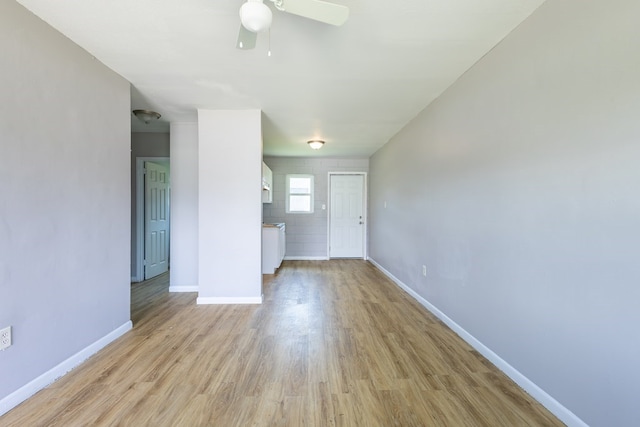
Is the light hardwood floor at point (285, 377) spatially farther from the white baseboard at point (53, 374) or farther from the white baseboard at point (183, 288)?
the white baseboard at point (183, 288)

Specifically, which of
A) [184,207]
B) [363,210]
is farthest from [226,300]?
[363,210]

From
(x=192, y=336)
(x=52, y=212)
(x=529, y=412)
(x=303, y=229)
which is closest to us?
(x=529, y=412)

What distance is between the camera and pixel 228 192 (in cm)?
349

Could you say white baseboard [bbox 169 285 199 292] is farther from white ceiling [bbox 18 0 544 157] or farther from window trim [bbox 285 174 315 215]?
window trim [bbox 285 174 315 215]

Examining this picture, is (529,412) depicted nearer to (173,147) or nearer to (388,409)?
(388,409)

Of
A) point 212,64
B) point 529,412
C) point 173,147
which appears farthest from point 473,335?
point 173,147

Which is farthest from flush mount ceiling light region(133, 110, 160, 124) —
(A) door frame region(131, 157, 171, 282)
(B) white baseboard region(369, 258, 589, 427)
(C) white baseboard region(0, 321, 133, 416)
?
(B) white baseboard region(369, 258, 589, 427)

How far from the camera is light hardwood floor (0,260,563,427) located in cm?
161

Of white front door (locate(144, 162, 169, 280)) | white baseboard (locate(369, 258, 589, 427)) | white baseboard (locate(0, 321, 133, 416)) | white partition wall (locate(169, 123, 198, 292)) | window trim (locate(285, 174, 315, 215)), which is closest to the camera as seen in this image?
white baseboard (locate(369, 258, 589, 427))

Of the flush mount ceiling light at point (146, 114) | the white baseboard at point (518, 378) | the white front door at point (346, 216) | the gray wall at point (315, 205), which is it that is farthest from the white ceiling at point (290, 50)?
the white front door at point (346, 216)

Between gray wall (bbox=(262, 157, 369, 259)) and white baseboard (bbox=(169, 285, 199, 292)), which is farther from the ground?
gray wall (bbox=(262, 157, 369, 259))

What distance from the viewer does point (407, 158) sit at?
407 centimetres

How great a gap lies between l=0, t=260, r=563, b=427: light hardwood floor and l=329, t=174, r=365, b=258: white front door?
3.51 metres

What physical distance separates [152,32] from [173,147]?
89.7 inches
